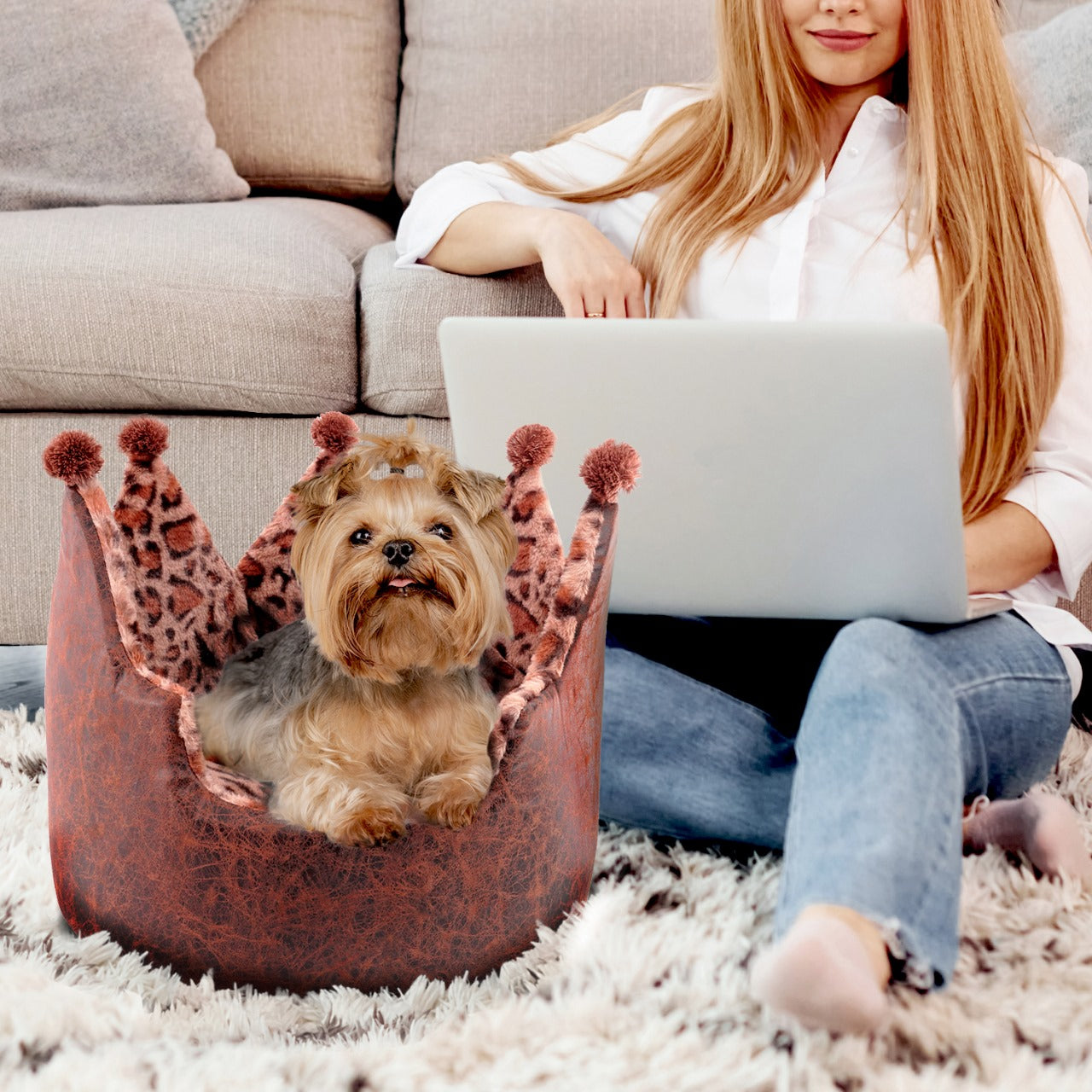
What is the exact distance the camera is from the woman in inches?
39.1

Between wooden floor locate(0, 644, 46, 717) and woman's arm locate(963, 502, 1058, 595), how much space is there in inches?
50.0

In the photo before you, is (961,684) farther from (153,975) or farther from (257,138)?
(257,138)

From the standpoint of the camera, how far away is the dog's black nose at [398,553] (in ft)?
3.05

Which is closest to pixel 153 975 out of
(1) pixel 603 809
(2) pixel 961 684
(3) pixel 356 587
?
(3) pixel 356 587

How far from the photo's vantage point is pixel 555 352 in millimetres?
1046

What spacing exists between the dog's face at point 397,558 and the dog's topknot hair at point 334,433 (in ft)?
0.47

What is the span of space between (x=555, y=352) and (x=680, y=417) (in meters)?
0.13

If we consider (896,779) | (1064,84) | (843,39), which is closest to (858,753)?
(896,779)

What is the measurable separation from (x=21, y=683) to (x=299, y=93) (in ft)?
4.92

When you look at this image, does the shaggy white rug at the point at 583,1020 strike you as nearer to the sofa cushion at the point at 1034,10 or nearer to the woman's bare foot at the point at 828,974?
the woman's bare foot at the point at 828,974

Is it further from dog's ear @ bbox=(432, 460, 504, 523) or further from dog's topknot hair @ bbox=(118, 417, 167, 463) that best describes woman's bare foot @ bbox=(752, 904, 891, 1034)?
dog's topknot hair @ bbox=(118, 417, 167, 463)

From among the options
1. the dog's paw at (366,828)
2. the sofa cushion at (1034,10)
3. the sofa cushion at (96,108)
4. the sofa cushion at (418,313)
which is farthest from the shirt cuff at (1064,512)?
the sofa cushion at (96,108)

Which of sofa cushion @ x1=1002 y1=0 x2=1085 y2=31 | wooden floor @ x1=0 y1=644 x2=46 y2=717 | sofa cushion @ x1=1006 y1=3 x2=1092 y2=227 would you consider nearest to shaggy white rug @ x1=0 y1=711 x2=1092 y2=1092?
wooden floor @ x1=0 y1=644 x2=46 y2=717

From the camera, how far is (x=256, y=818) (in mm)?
928
